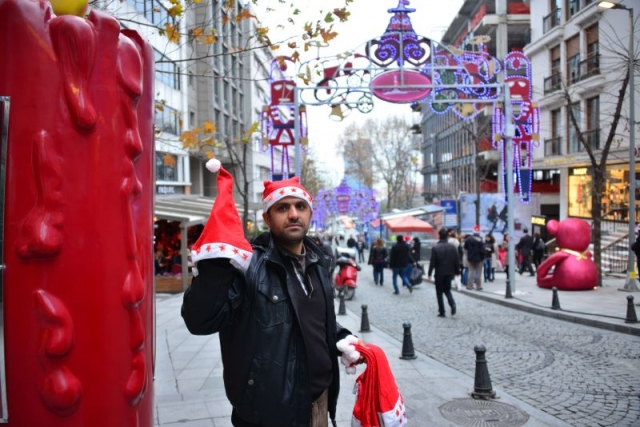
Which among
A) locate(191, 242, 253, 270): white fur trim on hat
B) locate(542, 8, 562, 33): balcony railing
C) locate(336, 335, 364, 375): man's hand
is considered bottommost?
locate(336, 335, 364, 375): man's hand

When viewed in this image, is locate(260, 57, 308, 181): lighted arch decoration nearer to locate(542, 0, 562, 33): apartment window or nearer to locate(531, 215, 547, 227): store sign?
locate(531, 215, 547, 227): store sign

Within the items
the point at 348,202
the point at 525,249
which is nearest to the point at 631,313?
the point at 525,249

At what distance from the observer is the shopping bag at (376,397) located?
2.81m

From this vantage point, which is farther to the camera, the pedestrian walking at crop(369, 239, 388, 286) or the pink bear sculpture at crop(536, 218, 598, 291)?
the pedestrian walking at crop(369, 239, 388, 286)

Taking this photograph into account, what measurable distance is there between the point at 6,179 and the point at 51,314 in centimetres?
57

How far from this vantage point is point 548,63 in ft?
90.4

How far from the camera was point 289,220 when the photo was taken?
2.80 metres

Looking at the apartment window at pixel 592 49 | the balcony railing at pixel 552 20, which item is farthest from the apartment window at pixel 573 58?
the balcony railing at pixel 552 20

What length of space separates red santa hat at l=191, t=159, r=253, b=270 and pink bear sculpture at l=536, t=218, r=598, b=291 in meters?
13.5

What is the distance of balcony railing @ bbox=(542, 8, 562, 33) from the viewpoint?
26312 mm

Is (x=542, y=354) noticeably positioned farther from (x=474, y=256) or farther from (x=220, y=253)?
(x=474, y=256)

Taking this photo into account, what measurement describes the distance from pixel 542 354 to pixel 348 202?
30.3 meters

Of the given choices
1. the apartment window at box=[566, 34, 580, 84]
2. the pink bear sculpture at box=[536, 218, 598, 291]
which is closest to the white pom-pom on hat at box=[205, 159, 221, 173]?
the pink bear sculpture at box=[536, 218, 598, 291]

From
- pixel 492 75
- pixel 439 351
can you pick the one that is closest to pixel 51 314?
pixel 439 351
